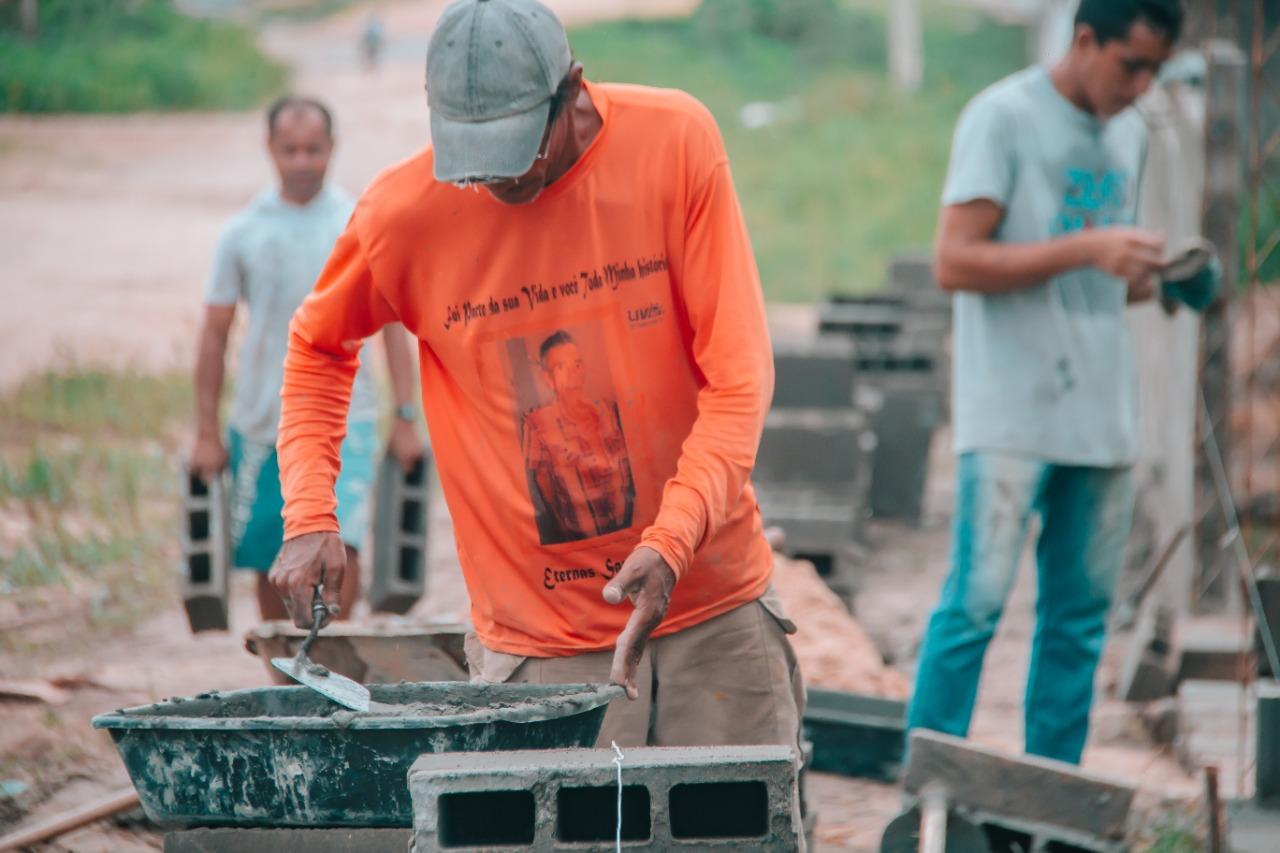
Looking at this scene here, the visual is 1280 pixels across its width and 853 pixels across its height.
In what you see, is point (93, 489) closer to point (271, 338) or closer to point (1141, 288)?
point (271, 338)

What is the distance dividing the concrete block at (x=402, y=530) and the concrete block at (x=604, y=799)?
10.2 feet

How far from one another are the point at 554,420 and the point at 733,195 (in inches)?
20.6

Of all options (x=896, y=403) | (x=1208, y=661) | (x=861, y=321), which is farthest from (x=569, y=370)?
(x=861, y=321)

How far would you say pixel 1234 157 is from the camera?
6781 mm

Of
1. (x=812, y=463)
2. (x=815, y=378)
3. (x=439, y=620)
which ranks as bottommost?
(x=812, y=463)

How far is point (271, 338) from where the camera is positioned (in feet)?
17.7

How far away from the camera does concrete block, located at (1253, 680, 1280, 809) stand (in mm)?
4086

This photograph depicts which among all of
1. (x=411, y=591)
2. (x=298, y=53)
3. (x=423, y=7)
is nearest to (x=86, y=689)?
(x=411, y=591)

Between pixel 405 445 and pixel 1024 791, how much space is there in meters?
2.86

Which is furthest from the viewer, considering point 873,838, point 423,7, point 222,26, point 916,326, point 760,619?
point 423,7

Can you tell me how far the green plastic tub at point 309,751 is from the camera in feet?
8.38

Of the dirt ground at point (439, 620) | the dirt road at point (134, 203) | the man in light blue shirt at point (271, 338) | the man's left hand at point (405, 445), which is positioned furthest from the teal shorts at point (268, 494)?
the dirt road at point (134, 203)

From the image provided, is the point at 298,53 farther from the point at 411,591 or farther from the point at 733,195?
the point at 733,195

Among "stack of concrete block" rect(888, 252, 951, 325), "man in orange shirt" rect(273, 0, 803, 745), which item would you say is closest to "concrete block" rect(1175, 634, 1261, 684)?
"man in orange shirt" rect(273, 0, 803, 745)
